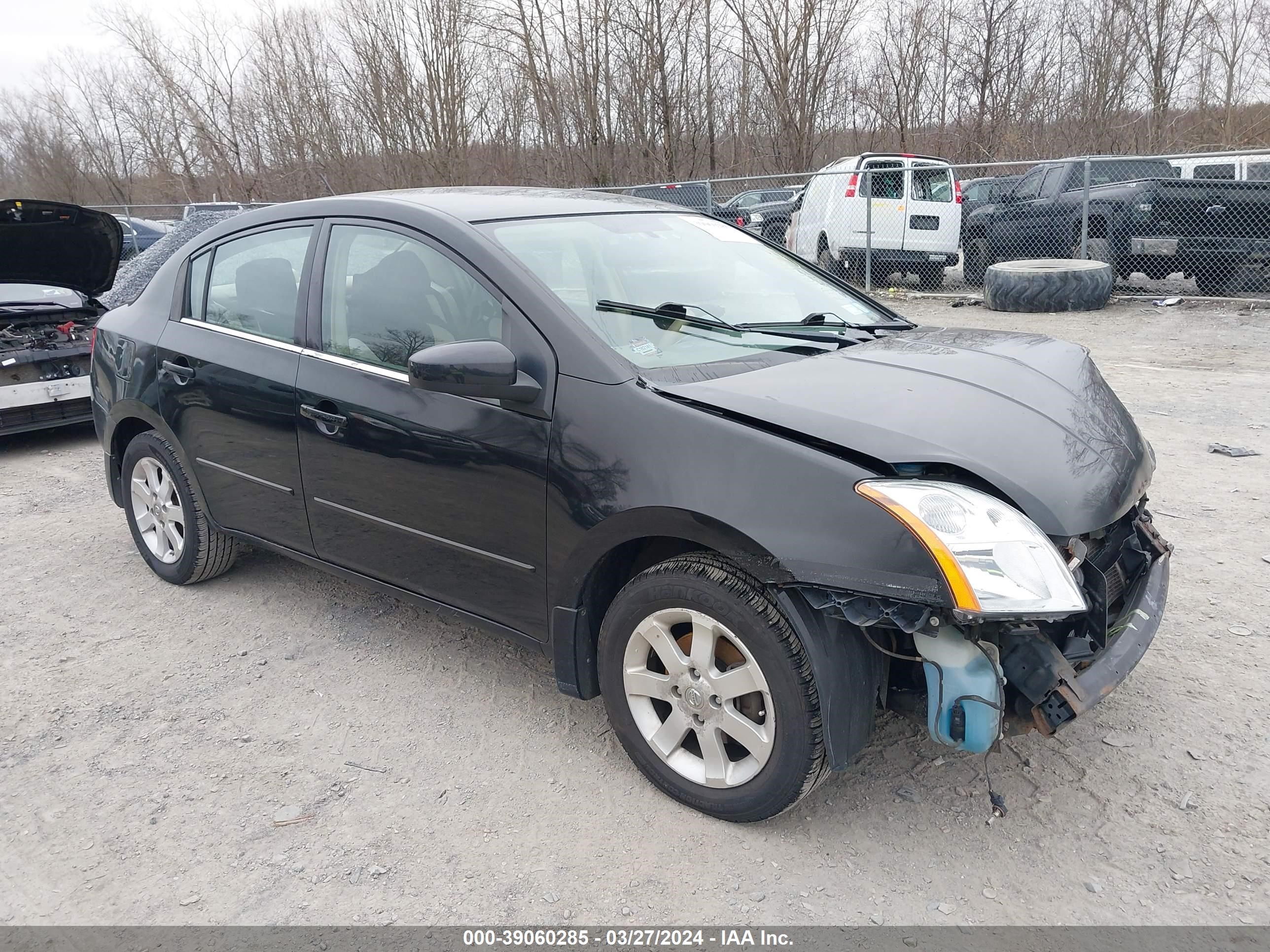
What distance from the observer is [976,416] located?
102 inches

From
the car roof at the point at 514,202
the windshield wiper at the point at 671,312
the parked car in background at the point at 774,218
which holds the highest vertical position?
the parked car in background at the point at 774,218

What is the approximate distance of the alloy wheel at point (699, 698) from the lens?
2539mm

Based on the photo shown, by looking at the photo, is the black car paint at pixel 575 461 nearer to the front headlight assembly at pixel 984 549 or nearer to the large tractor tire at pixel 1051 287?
the front headlight assembly at pixel 984 549

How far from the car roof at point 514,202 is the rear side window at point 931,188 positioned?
1099 cm

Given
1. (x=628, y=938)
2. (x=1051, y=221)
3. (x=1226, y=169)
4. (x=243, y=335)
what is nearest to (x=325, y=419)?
(x=243, y=335)

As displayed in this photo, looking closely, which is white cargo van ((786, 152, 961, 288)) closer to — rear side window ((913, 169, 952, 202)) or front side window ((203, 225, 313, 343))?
rear side window ((913, 169, 952, 202))

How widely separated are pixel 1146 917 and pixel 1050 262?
11186 mm

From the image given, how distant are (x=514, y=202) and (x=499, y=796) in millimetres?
2106

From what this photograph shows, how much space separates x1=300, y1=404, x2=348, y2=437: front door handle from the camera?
334cm

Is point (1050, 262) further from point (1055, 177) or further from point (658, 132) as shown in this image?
point (658, 132)

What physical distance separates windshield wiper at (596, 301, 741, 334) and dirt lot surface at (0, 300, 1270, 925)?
1388mm

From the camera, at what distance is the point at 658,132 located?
2498 cm

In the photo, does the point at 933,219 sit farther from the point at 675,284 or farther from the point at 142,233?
the point at 142,233

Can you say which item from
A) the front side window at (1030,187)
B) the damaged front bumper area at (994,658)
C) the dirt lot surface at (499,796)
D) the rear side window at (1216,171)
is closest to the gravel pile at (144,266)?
the dirt lot surface at (499,796)
